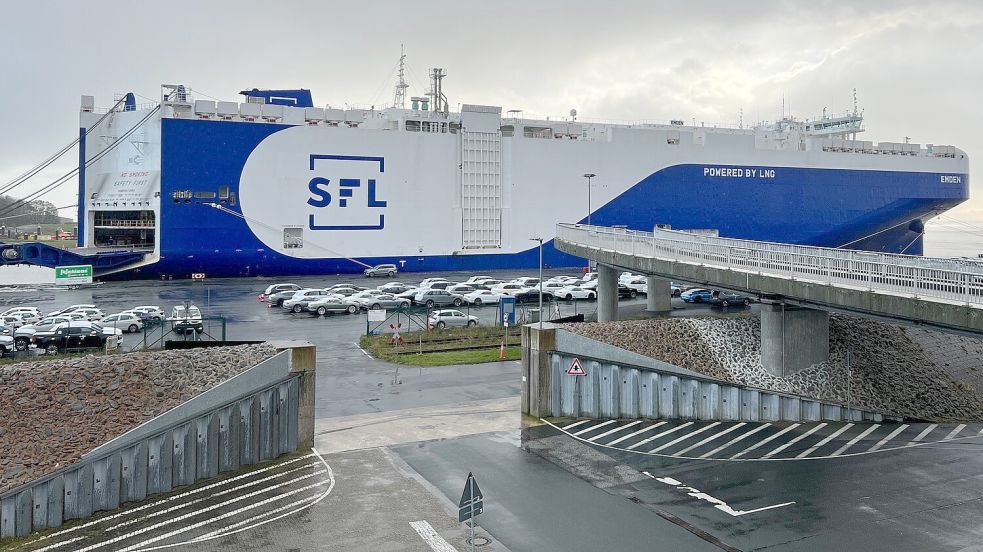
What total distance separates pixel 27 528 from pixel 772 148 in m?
82.6

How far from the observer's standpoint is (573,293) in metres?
51.0

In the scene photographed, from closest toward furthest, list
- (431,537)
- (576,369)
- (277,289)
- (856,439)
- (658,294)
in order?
(431,537) < (856,439) < (576,369) < (658,294) < (277,289)

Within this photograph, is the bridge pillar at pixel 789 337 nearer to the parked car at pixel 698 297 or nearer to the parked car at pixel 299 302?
the parked car at pixel 698 297

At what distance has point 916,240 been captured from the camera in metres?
94.4

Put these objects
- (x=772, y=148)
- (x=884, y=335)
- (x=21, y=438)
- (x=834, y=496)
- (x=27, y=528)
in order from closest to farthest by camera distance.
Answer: (x=27, y=528) → (x=21, y=438) → (x=834, y=496) → (x=884, y=335) → (x=772, y=148)

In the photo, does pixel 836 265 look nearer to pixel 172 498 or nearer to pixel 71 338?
pixel 172 498

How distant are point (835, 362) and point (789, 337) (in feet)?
7.96

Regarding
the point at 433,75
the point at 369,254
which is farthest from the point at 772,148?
the point at 369,254

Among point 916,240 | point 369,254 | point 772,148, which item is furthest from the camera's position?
point 916,240

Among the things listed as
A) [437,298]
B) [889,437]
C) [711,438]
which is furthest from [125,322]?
[889,437]

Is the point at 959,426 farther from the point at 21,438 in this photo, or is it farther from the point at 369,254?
the point at 369,254

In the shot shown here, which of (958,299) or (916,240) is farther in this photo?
(916,240)

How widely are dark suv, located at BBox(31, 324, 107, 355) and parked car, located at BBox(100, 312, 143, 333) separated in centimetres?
384

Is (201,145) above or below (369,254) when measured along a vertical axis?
above
